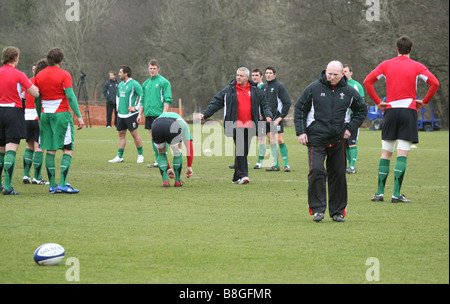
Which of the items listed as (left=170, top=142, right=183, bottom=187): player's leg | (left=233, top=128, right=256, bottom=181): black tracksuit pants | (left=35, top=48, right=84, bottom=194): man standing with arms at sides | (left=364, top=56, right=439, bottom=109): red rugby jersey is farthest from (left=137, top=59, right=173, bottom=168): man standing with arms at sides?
(left=364, top=56, right=439, bottom=109): red rugby jersey

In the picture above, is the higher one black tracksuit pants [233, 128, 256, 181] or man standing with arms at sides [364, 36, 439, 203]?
man standing with arms at sides [364, 36, 439, 203]

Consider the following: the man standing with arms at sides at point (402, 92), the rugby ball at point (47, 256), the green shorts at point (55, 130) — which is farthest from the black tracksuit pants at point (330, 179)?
the green shorts at point (55, 130)

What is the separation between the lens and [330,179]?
29.6ft

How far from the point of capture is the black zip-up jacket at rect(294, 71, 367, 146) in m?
8.84

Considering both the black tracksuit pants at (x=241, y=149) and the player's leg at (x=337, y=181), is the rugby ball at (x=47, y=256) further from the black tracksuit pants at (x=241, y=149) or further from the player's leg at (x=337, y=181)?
the black tracksuit pants at (x=241, y=149)

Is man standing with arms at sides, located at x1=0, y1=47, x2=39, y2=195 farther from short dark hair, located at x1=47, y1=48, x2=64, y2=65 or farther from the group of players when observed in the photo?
short dark hair, located at x1=47, y1=48, x2=64, y2=65

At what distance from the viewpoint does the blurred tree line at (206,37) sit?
40.7m

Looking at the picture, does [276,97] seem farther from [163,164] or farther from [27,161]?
[27,161]

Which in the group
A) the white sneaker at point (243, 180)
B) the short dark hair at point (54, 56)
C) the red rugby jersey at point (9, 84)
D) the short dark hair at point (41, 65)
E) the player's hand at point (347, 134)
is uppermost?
the short dark hair at point (54, 56)

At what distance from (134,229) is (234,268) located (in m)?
2.31

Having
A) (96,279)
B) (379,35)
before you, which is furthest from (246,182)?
(379,35)

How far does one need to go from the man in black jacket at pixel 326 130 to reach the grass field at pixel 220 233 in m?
0.32

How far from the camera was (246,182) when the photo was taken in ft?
44.4
